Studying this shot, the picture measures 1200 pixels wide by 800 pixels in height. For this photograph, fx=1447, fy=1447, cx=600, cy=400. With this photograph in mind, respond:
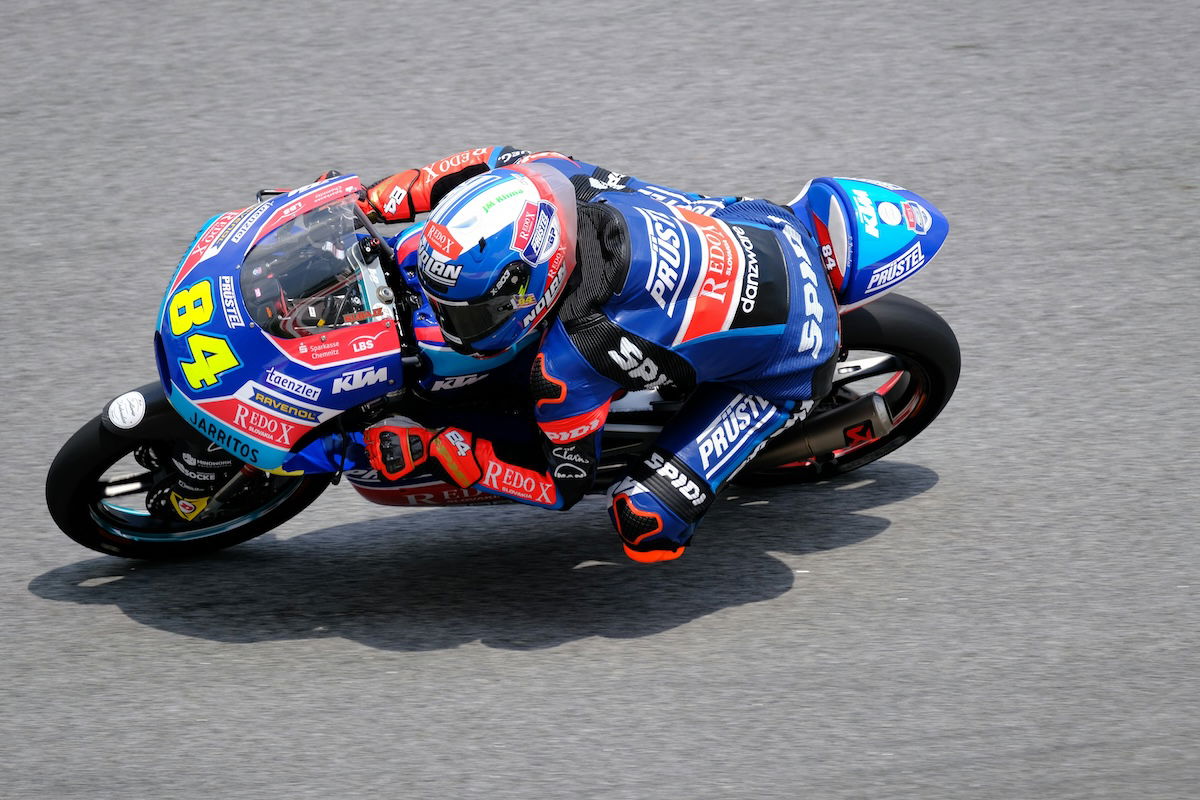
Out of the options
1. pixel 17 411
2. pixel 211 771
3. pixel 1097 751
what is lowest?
pixel 1097 751

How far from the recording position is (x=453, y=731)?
4.44 m

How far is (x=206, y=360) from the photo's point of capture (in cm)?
438

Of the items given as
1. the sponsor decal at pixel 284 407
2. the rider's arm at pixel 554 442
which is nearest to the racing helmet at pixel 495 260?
the rider's arm at pixel 554 442

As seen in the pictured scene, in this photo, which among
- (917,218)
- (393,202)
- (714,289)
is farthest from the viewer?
(917,218)

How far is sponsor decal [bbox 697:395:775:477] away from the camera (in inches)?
188

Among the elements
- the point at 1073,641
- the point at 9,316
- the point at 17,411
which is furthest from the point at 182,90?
the point at 1073,641

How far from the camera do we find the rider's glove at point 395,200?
16.1ft

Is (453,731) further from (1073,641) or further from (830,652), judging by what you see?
(1073,641)

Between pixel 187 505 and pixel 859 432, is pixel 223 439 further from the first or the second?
pixel 859 432

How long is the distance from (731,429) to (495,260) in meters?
1.08

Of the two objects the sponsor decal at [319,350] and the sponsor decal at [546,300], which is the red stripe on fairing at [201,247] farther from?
the sponsor decal at [546,300]

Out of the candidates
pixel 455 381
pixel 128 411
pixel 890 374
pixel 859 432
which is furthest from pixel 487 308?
pixel 890 374

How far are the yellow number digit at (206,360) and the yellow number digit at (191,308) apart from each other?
45 millimetres

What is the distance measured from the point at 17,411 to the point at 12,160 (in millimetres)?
2032
